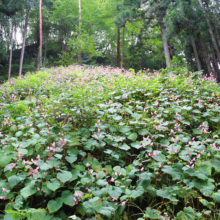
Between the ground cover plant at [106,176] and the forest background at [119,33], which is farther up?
the forest background at [119,33]

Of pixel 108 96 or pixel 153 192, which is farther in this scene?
pixel 108 96

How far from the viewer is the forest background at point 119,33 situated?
13492 mm

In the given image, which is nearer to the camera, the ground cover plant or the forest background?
the ground cover plant

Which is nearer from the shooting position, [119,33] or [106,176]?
[106,176]

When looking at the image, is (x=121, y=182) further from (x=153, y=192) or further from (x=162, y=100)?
(x=162, y=100)

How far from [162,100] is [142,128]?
1.16 meters

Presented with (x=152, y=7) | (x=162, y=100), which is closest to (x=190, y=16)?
(x=152, y=7)

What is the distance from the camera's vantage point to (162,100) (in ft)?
12.4

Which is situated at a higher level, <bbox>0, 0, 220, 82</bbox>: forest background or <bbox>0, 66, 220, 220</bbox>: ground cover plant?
<bbox>0, 0, 220, 82</bbox>: forest background

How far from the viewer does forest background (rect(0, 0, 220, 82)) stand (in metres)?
13.5

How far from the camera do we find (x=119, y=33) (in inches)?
790

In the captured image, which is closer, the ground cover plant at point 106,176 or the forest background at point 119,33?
the ground cover plant at point 106,176

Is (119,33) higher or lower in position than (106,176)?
higher

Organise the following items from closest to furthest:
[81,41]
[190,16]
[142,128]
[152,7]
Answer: [142,128] < [190,16] < [152,7] < [81,41]
